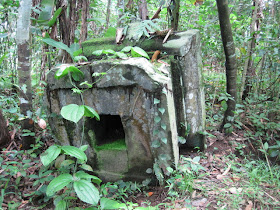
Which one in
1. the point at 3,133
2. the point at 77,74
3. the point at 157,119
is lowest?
the point at 3,133

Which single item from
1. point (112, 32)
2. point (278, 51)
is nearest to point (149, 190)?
point (112, 32)

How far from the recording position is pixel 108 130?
127 inches

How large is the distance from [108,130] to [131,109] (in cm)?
87

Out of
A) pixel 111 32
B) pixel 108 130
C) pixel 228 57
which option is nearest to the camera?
A: pixel 108 130

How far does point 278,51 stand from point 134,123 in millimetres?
2823

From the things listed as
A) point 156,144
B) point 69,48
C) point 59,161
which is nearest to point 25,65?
point 69,48

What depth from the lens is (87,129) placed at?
2725 mm

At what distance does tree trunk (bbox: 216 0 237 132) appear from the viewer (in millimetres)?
3283

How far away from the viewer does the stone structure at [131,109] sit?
240 cm

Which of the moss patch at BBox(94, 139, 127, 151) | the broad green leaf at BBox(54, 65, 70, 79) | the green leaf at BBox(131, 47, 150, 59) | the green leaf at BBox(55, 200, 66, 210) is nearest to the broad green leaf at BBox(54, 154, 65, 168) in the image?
the moss patch at BBox(94, 139, 127, 151)

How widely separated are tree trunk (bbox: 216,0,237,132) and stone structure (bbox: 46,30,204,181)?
563 mm

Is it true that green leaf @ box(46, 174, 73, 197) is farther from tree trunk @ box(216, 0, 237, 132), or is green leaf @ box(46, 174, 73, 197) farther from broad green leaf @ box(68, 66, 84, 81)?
tree trunk @ box(216, 0, 237, 132)

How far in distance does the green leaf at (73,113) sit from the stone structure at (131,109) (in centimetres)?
60

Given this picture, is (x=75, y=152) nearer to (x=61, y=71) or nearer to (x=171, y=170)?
(x=61, y=71)
